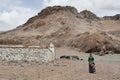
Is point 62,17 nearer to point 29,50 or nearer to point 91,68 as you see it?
point 29,50

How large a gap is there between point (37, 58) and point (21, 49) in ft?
5.61

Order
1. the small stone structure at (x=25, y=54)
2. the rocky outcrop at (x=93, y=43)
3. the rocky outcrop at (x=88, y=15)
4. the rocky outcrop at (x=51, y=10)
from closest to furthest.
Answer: the small stone structure at (x=25, y=54) < the rocky outcrop at (x=93, y=43) < the rocky outcrop at (x=51, y=10) < the rocky outcrop at (x=88, y=15)

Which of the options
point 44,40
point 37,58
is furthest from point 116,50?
point 37,58

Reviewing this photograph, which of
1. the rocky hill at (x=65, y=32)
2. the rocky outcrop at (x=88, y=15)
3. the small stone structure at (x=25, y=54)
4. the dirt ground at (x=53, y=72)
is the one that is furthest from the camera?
the rocky outcrop at (x=88, y=15)

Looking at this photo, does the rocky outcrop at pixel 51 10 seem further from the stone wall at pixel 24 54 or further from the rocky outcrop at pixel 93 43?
the stone wall at pixel 24 54

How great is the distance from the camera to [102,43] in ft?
205

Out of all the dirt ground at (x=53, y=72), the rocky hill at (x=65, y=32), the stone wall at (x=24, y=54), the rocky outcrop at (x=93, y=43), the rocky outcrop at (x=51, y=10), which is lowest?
the dirt ground at (x=53, y=72)

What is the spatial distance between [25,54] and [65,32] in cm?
4925

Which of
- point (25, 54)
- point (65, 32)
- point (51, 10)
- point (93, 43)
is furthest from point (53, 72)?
point (51, 10)

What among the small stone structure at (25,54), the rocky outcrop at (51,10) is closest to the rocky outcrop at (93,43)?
the small stone structure at (25,54)

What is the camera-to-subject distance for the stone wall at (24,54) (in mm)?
30312

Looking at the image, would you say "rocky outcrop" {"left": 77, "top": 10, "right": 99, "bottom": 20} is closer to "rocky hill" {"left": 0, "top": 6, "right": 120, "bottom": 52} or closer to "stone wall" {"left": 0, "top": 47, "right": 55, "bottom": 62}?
"rocky hill" {"left": 0, "top": 6, "right": 120, "bottom": 52}

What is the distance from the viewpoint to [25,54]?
30.5 m

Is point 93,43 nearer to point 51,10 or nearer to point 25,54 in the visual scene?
point 25,54
